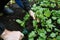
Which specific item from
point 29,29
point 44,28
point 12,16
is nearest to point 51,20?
point 44,28

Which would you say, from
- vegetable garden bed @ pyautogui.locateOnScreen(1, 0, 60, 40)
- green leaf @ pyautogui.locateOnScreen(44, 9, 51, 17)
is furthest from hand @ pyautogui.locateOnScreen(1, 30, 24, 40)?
green leaf @ pyautogui.locateOnScreen(44, 9, 51, 17)

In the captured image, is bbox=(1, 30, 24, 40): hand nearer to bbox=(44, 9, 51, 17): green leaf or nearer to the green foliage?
the green foliage

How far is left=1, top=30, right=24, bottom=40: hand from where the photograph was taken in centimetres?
190

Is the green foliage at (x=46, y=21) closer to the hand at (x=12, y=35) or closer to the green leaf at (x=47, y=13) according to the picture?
the green leaf at (x=47, y=13)

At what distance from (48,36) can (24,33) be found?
26cm

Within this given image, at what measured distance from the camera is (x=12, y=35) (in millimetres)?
1929

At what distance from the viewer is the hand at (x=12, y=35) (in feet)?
6.23

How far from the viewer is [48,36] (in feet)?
6.44

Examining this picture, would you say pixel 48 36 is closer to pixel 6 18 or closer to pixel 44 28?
pixel 44 28

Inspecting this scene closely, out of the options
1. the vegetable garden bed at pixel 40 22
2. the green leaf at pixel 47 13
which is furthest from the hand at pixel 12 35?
the green leaf at pixel 47 13

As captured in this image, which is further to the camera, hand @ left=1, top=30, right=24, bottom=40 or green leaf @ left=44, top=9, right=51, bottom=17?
green leaf @ left=44, top=9, right=51, bottom=17

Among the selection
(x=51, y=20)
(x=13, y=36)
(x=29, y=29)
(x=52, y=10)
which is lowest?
(x=13, y=36)

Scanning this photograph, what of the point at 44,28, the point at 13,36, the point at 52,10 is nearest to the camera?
the point at 13,36

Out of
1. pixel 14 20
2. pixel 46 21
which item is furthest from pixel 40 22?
pixel 14 20
